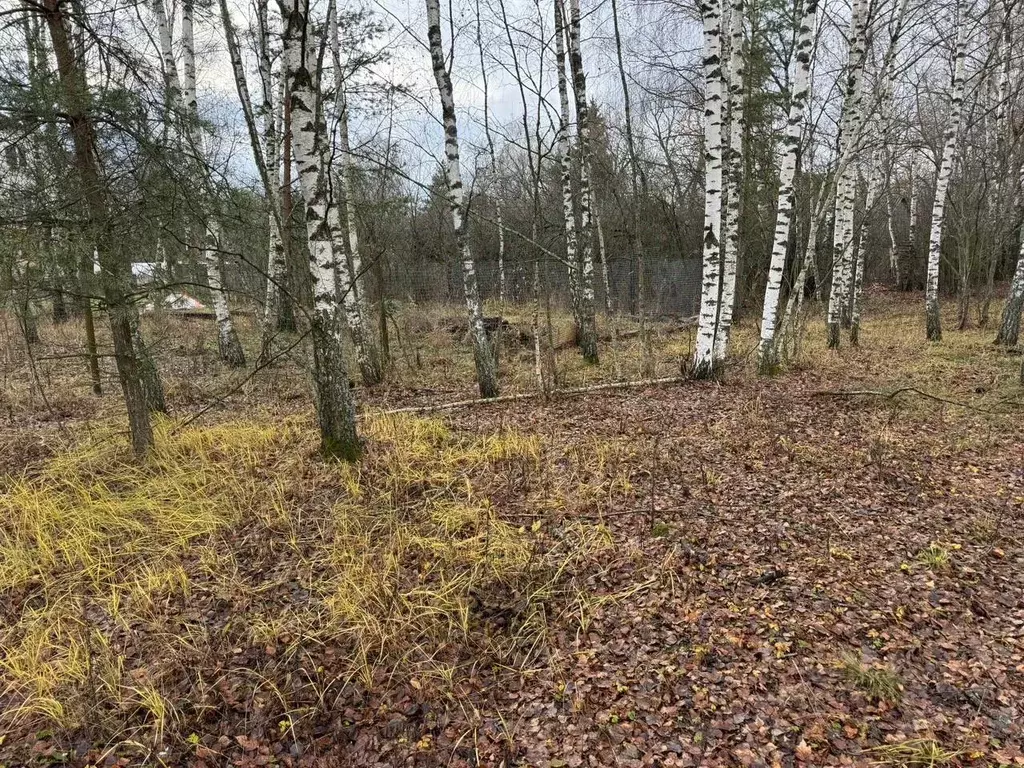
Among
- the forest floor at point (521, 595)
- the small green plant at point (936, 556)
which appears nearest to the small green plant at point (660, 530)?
the forest floor at point (521, 595)

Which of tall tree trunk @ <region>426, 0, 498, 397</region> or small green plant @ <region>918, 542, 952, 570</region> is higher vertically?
tall tree trunk @ <region>426, 0, 498, 397</region>

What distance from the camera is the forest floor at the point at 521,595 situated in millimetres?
2490

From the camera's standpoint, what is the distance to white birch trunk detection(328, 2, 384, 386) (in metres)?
9.09

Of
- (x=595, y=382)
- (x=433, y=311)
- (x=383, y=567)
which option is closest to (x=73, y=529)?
(x=383, y=567)

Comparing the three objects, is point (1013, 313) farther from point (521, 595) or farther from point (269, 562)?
point (269, 562)

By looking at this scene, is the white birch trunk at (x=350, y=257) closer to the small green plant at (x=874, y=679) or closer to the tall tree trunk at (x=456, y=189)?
the tall tree trunk at (x=456, y=189)


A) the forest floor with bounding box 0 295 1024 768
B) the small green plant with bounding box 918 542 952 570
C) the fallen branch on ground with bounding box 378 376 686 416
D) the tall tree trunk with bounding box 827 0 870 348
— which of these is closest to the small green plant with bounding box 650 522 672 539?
the forest floor with bounding box 0 295 1024 768

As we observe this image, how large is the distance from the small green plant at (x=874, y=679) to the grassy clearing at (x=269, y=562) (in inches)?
55.8

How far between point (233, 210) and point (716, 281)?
239 inches

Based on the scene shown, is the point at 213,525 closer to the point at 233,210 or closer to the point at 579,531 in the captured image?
the point at 579,531

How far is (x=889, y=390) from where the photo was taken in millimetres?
7191

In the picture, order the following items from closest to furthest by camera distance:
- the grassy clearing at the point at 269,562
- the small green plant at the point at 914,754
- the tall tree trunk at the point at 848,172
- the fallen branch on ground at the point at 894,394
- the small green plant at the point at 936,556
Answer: the small green plant at the point at 914,754, the grassy clearing at the point at 269,562, the small green plant at the point at 936,556, the fallen branch on ground at the point at 894,394, the tall tree trunk at the point at 848,172

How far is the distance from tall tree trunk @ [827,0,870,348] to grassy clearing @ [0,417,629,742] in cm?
705

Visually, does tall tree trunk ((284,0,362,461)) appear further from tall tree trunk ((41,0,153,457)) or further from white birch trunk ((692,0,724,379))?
white birch trunk ((692,0,724,379))
